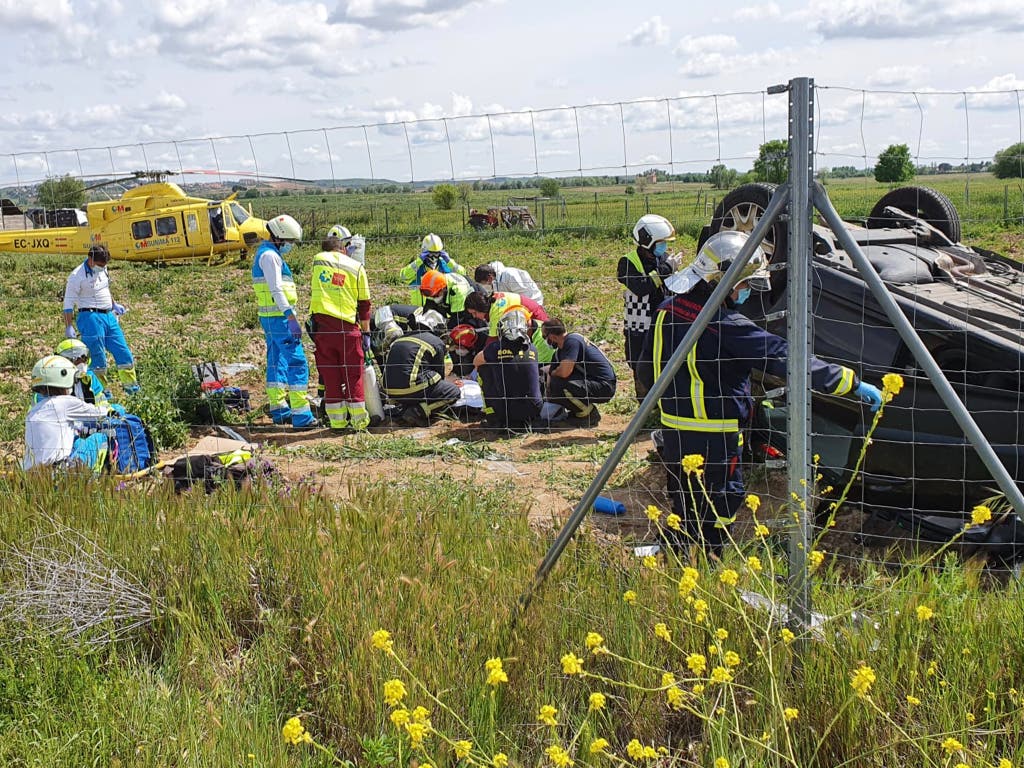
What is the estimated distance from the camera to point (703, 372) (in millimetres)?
4281

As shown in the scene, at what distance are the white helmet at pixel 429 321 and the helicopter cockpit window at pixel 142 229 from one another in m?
16.8

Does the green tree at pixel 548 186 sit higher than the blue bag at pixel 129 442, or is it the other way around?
the green tree at pixel 548 186

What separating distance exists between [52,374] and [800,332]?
15.2 feet

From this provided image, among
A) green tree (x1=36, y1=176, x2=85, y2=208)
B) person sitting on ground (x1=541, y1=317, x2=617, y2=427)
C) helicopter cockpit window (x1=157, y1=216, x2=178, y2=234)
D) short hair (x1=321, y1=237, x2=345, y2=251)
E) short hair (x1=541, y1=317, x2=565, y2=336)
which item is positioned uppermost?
green tree (x1=36, y1=176, x2=85, y2=208)

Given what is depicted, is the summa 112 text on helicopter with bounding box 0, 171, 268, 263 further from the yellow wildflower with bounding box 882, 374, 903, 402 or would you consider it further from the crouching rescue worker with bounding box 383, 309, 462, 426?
the yellow wildflower with bounding box 882, 374, 903, 402

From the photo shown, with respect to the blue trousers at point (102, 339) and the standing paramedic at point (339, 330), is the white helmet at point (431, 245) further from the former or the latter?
the blue trousers at point (102, 339)

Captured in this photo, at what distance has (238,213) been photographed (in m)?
24.2

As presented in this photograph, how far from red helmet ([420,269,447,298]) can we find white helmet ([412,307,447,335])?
182 mm

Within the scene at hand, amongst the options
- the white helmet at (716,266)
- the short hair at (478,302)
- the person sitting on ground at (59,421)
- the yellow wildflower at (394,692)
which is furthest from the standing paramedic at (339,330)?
the yellow wildflower at (394,692)

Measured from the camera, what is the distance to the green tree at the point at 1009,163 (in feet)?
13.0

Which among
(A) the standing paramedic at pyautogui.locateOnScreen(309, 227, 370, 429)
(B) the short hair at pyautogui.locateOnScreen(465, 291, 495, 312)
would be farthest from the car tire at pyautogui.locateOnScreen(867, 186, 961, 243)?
(A) the standing paramedic at pyautogui.locateOnScreen(309, 227, 370, 429)

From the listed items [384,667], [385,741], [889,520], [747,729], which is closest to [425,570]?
[384,667]

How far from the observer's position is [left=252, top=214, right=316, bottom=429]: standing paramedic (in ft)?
27.5

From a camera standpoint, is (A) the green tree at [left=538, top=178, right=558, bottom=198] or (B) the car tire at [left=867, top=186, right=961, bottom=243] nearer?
(A) the green tree at [left=538, top=178, right=558, bottom=198]
